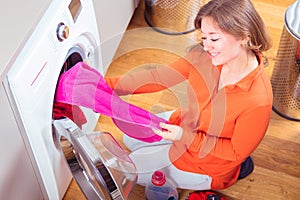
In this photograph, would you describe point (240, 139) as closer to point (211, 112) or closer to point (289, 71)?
point (211, 112)

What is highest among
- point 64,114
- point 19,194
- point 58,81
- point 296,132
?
point 58,81

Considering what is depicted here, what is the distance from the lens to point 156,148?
1752 mm

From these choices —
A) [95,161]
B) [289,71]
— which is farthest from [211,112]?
[289,71]

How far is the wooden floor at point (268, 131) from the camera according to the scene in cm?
180

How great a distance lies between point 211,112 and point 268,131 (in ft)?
1.71

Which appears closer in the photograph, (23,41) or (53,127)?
(23,41)

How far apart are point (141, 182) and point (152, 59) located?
560mm

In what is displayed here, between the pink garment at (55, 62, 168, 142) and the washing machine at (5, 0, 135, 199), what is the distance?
0.17 feet

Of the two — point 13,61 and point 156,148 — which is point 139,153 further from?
point 13,61

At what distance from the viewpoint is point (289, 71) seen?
188cm

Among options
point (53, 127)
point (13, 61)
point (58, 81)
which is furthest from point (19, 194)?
point (13, 61)

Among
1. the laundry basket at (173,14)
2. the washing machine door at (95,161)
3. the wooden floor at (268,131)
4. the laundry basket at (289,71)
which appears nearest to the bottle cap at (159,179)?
the washing machine door at (95,161)

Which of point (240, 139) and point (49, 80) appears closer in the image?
point (49, 80)

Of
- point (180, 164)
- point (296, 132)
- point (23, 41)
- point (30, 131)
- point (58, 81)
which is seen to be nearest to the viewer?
point (23, 41)
